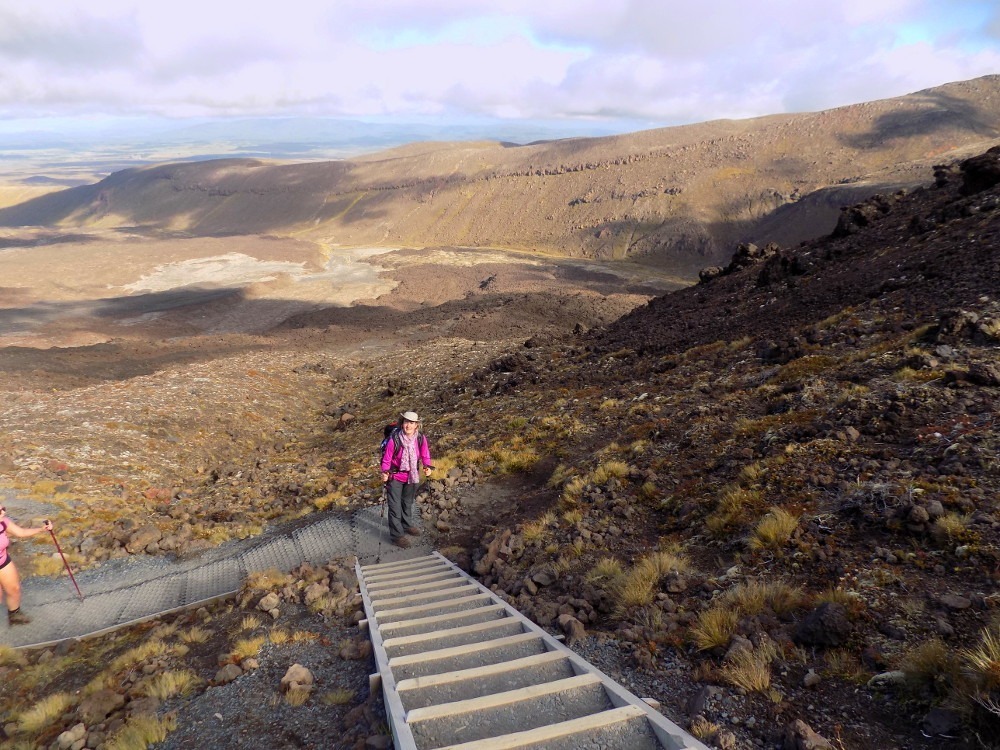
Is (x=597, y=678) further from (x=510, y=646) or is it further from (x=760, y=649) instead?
(x=760, y=649)

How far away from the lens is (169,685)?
184 inches

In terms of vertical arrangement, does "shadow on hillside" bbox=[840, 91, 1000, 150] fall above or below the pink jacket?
above

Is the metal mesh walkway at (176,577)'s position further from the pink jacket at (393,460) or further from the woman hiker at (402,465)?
the pink jacket at (393,460)

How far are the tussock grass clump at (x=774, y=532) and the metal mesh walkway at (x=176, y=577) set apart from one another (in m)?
4.66

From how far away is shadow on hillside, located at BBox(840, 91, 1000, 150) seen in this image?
214 feet

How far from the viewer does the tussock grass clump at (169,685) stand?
15.1 feet

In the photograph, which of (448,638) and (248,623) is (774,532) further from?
(248,623)

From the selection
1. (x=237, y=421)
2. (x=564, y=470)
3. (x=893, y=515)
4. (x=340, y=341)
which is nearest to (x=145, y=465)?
(x=237, y=421)

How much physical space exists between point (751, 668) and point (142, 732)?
4472 mm

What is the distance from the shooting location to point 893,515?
15.3ft

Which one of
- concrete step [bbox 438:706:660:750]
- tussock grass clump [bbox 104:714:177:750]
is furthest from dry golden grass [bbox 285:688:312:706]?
concrete step [bbox 438:706:660:750]

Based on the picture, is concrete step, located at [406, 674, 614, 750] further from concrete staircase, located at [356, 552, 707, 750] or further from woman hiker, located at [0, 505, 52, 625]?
woman hiker, located at [0, 505, 52, 625]

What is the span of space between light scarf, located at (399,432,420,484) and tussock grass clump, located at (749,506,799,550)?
4.51m

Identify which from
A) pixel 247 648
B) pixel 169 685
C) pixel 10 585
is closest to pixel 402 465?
pixel 247 648
